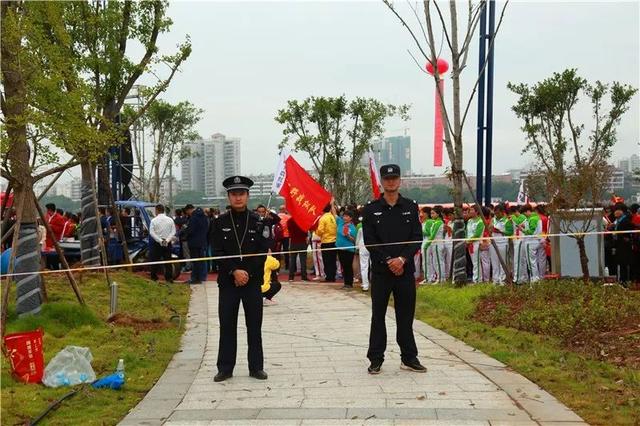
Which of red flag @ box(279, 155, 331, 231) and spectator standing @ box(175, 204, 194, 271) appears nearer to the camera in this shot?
red flag @ box(279, 155, 331, 231)

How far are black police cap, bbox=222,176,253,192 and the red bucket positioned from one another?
7.24 feet

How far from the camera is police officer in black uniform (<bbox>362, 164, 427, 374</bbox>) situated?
276 inches

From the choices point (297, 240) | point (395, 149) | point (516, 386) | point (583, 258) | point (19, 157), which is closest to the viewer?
point (516, 386)

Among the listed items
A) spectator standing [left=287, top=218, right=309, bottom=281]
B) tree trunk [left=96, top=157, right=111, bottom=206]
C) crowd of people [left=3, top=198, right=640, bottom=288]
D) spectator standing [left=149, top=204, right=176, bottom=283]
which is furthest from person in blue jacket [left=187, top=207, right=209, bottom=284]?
tree trunk [left=96, top=157, right=111, bottom=206]

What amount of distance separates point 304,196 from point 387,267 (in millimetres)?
8224

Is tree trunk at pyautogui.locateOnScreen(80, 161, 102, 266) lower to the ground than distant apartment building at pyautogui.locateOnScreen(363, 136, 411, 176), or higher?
lower

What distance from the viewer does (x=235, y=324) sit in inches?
275

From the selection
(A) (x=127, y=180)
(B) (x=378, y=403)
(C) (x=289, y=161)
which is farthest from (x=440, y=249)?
(A) (x=127, y=180)

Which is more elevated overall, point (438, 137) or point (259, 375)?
point (438, 137)

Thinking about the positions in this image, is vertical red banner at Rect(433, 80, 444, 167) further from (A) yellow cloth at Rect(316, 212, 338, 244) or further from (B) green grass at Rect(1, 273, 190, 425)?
(B) green grass at Rect(1, 273, 190, 425)

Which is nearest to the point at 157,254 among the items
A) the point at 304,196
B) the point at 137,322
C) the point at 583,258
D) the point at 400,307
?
the point at 304,196

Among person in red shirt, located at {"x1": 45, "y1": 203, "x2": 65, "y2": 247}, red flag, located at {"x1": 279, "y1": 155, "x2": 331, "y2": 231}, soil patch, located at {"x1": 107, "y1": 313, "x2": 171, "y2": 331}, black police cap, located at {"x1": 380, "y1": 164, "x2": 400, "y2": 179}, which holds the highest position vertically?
black police cap, located at {"x1": 380, "y1": 164, "x2": 400, "y2": 179}

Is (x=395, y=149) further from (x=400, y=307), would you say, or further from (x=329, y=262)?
(x=400, y=307)

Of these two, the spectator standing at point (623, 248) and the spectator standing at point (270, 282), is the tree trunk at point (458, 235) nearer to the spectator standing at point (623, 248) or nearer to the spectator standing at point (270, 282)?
the spectator standing at point (623, 248)
